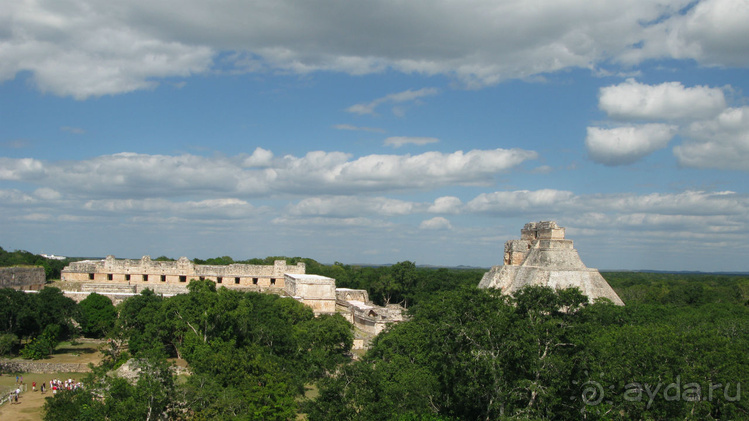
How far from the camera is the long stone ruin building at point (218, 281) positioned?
116ft

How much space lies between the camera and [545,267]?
27.1 metres

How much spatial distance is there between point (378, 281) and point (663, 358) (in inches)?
A: 1620

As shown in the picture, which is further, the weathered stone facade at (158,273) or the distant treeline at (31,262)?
the distant treeline at (31,262)

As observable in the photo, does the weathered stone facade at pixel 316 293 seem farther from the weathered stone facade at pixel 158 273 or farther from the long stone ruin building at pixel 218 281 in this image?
the weathered stone facade at pixel 158 273

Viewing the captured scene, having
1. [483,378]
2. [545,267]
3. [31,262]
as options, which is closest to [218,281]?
[545,267]

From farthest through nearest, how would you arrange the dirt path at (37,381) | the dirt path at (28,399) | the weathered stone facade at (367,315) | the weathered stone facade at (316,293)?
the weathered stone facade at (316,293) → the weathered stone facade at (367,315) → the dirt path at (37,381) → the dirt path at (28,399)

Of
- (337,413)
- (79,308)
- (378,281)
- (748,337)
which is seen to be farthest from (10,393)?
(378,281)

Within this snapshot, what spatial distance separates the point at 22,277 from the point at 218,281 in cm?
1243

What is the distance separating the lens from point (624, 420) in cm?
1372

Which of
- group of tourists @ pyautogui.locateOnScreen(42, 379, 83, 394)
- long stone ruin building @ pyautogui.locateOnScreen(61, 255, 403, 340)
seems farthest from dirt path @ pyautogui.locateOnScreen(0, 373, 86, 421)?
long stone ruin building @ pyautogui.locateOnScreen(61, 255, 403, 340)

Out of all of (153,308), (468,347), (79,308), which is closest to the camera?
(468,347)

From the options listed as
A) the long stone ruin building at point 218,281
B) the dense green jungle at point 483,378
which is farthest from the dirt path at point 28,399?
the long stone ruin building at point 218,281

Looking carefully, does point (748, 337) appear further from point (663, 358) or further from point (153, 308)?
point (153, 308)

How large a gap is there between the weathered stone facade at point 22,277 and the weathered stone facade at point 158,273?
153cm
